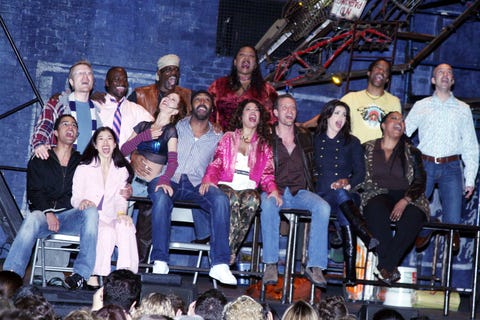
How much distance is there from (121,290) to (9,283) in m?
0.76

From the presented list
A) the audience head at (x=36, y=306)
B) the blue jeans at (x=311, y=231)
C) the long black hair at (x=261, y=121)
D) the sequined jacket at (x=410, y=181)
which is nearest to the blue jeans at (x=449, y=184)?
the sequined jacket at (x=410, y=181)

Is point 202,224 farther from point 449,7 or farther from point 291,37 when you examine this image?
point 449,7

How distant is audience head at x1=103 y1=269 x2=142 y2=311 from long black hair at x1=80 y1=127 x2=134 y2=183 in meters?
1.73

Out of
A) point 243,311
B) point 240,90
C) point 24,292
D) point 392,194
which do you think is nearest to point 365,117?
point 392,194

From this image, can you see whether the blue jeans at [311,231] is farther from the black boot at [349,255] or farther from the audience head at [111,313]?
the audience head at [111,313]

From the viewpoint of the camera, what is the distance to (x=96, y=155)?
23.5 ft

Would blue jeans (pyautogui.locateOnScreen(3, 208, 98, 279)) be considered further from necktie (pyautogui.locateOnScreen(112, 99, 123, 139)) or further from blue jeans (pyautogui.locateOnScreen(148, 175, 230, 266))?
necktie (pyautogui.locateOnScreen(112, 99, 123, 139))

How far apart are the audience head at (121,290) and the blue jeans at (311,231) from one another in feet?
5.96

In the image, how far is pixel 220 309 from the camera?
5.41m

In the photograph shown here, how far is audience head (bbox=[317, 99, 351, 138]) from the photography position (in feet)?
25.5

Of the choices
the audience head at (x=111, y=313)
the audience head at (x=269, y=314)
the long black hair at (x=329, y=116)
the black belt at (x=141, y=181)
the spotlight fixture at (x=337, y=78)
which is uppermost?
the spotlight fixture at (x=337, y=78)

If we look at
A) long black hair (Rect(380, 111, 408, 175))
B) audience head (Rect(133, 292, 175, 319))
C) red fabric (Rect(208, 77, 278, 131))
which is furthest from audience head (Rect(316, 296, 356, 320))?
red fabric (Rect(208, 77, 278, 131))

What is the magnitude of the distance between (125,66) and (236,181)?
3.26 metres

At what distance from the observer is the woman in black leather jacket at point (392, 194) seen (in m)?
7.32
